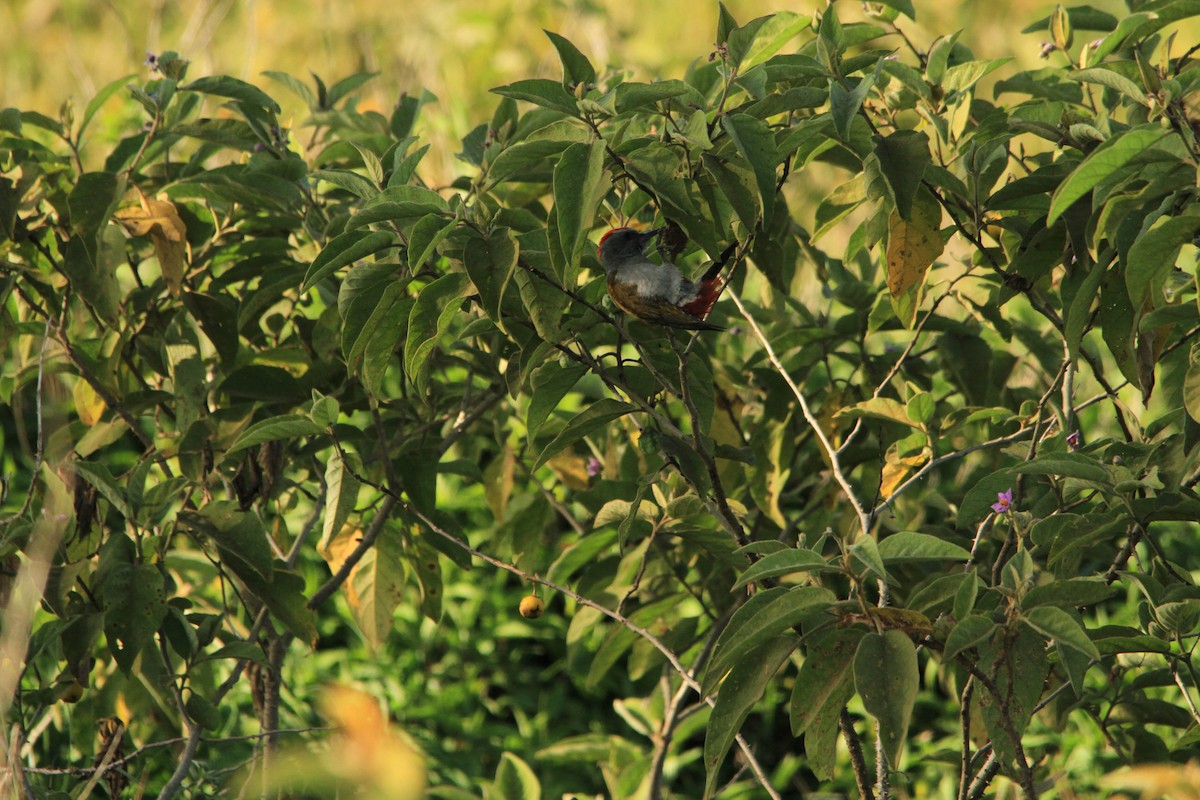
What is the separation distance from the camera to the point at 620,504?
1.91 m

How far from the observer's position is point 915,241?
5.65 ft

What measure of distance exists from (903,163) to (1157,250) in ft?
1.10

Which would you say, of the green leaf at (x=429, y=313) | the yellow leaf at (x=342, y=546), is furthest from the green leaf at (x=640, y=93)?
the yellow leaf at (x=342, y=546)

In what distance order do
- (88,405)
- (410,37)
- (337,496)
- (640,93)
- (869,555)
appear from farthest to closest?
(410,37) < (88,405) < (337,496) < (640,93) < (869,555)

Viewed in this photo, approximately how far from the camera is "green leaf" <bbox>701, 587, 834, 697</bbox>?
135 centimetres

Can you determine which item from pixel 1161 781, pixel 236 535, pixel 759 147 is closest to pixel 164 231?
pixel 236 535

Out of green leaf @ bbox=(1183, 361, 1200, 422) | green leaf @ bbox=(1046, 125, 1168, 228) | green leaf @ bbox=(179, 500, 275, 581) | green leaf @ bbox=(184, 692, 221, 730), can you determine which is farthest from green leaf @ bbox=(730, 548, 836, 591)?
green leaf @ bbox=(184, 692, 221, 730)

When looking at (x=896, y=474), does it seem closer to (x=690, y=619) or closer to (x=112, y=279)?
(x=690, y=619)

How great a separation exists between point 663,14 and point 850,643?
7457mm

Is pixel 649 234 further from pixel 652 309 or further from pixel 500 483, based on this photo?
pixel 500 483

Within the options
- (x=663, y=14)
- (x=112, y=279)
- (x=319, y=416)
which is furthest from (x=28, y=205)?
(x=663, y=14)

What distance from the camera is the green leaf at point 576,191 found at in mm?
1378

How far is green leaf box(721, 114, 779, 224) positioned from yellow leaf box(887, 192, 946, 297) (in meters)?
0.32

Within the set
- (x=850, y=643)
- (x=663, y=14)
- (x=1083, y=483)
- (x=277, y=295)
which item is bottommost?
(x=850, y=643)
